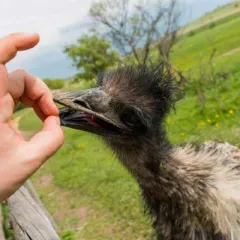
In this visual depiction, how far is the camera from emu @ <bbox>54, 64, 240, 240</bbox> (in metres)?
2.68

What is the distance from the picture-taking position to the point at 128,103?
2.81 metres

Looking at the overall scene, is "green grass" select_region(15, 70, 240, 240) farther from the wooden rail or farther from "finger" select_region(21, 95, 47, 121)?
"finger" select_region(21, 95, 47, 121)

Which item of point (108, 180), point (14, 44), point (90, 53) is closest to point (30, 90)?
point (14, 44)

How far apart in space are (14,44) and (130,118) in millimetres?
1536

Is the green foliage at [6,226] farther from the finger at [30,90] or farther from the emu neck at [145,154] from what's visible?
the finger at [30,90]

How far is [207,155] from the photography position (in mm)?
2945

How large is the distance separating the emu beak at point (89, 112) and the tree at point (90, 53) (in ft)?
73.5

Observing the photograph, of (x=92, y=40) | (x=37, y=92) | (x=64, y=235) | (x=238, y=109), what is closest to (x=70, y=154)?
(x=238, y=109)

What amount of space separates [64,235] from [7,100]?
8.13 feet

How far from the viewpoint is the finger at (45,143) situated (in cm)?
129

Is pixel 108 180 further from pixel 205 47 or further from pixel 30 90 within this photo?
pixel 205 47

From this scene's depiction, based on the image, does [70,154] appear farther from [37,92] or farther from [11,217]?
[37,92]

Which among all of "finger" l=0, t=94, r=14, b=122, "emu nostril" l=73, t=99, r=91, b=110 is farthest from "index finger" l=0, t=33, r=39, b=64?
"emu nostril" l=73, t=99, r=91, b=110

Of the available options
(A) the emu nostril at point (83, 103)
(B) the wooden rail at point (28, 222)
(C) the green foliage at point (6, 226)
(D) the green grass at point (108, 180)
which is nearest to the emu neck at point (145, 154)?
(D) the green grass at point (108, 180)
